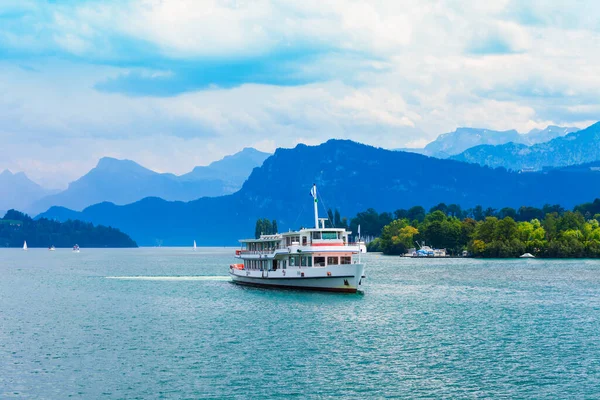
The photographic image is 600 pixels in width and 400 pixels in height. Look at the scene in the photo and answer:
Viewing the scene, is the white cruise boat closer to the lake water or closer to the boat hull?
the boat hull

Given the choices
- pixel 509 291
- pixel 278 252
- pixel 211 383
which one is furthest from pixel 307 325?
pixel 509 291

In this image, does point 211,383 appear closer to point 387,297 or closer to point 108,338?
point 108,338

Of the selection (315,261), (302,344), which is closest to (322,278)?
(315,261)

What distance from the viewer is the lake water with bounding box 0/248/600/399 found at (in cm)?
4869

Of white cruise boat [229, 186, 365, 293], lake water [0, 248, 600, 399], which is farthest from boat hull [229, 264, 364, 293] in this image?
lake water [0, 248, 600, 399]

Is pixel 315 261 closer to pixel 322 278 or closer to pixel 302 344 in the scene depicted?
pixel 322 278

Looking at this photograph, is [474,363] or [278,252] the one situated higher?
[278,252]

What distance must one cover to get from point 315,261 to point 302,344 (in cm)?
3553

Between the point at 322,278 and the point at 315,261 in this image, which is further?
the point at 315,261

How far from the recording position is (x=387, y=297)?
9875 cm

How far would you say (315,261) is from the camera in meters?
98.6

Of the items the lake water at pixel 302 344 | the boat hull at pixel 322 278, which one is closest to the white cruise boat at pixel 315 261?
the boat hull at pixel 322 278

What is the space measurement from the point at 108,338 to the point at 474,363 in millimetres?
30555

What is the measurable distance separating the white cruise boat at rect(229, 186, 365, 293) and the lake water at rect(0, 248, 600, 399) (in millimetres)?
2374
